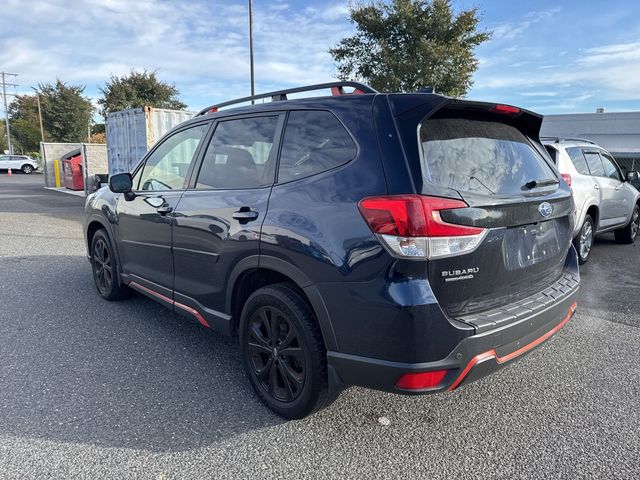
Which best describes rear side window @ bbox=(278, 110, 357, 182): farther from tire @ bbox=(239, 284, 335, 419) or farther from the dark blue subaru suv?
tire @ bbox=(239, 284, 335, 419)

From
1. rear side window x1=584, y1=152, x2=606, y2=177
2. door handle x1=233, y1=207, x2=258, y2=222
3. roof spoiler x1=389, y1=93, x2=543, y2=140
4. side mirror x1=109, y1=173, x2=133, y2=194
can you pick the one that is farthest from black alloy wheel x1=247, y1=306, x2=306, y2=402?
rear side window x1=584, y1=152, x2=606, y2=177

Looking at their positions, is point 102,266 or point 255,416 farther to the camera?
point 102,266

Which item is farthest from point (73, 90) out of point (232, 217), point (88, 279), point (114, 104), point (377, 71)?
point (232, 217)

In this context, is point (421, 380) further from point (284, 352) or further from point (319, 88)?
point (319, 88)

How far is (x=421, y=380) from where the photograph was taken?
2.20 metres

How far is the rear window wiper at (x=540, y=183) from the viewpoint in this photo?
275cm

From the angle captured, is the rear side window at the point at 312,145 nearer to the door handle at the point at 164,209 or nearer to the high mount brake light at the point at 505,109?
the high mount brake light at the point at 505,109

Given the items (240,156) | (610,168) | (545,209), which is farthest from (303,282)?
(610,168)

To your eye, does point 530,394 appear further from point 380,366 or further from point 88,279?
point 88,279

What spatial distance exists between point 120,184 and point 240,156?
4.91 ft

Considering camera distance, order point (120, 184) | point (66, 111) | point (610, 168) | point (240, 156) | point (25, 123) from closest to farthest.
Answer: point (240, 156) < point (120, 184) < point (610, 168) < point (66, 111) < point (25, 123)

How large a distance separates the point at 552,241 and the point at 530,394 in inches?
40.0

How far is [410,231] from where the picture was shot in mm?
2139

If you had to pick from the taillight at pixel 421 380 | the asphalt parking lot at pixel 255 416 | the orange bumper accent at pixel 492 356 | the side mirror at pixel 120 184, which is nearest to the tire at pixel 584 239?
the asphalt parking lot at pixel 255 416
